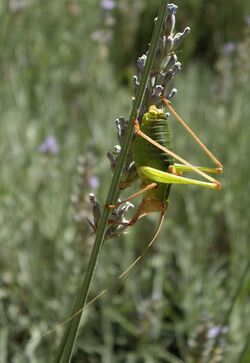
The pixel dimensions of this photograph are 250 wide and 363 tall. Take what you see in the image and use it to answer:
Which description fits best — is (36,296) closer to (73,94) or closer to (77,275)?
(77,275)

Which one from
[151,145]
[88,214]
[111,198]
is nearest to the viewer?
[111,198]

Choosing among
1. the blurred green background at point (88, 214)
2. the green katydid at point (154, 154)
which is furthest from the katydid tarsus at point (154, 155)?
the blurred green background at point (88, 214)

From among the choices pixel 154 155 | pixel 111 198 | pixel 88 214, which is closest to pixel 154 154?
pixel 154 155

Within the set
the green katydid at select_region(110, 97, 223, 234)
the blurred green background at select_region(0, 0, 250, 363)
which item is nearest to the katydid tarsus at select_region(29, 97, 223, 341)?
the green katydid at select_region(110, 97, 223, 234)

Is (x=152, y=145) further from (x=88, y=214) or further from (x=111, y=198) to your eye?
(x=88, y=214)

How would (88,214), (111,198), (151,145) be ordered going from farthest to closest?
(88,214) → (151,145) → (111,198)

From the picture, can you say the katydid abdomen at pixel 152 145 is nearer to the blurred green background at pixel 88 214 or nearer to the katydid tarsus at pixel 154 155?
the katydid tarsus at pixel 154 155

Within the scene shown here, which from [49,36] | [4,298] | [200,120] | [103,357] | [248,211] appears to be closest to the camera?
[103,357]

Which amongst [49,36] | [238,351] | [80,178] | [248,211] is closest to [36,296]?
[80,178]
